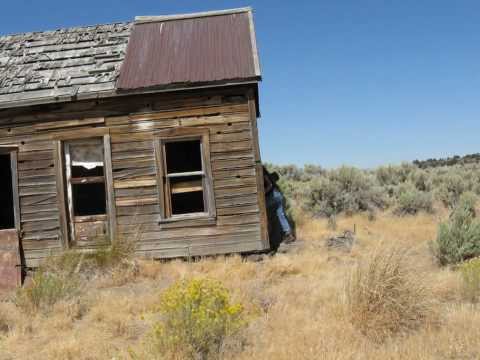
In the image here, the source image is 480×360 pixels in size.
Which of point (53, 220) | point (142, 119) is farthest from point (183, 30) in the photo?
point (53, 220)

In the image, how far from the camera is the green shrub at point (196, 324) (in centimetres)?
364

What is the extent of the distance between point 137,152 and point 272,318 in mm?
4550

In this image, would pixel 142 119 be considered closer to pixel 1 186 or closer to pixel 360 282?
pixel 360 282

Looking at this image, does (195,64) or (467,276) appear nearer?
(467,276)

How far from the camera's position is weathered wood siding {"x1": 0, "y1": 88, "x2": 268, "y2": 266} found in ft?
26.5

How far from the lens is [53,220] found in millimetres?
8312

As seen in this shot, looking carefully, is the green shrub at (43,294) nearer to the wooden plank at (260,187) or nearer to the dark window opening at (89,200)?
the wooden plank at (260,187)

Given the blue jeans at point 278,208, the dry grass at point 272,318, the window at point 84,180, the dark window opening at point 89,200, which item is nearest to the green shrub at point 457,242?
the dry grass at point 272,318

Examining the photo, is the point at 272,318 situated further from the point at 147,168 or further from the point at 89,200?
the point at 89,200

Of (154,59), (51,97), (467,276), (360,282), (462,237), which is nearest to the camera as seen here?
(360,282)

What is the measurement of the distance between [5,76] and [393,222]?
9.68m

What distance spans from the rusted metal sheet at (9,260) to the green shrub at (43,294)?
2.55m

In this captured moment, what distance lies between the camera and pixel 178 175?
8.16 meters

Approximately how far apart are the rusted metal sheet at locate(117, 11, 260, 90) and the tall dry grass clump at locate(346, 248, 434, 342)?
448 cm
